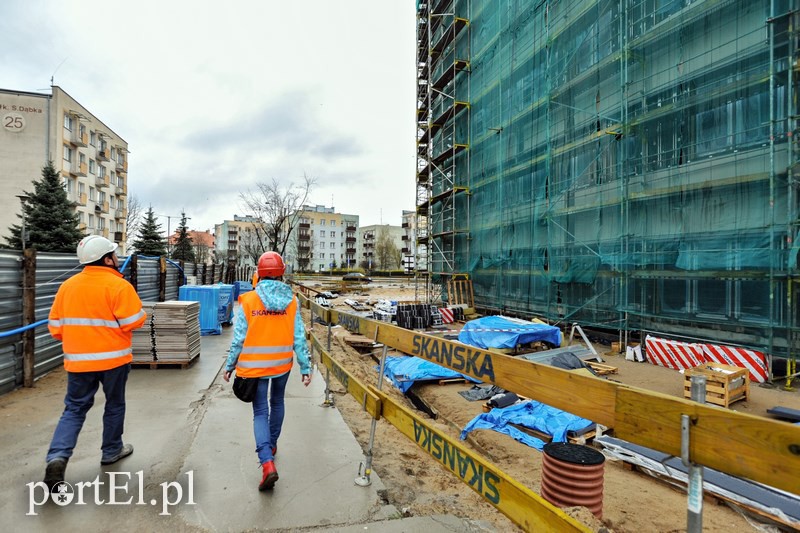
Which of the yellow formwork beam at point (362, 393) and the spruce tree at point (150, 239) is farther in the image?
the spruce tree at point (150, 239)

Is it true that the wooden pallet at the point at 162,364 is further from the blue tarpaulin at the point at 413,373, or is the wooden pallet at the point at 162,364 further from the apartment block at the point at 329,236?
the apartment block at the point at 329,236

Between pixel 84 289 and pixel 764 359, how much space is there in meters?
13.2

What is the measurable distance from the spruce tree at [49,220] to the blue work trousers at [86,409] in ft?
84.4

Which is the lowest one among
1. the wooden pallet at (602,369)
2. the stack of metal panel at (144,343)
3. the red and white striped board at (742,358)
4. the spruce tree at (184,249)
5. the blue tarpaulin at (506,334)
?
the wooden pallet at (602,369)

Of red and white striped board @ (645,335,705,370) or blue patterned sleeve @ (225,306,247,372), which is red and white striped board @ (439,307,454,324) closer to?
red and white striped board @ (645,335,705,370)

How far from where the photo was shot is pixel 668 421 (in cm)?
171

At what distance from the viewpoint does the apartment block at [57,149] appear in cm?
3531

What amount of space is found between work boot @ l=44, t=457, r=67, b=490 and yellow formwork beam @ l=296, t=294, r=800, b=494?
10.9 ft

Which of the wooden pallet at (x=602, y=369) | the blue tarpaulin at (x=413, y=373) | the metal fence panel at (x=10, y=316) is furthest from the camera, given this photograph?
the wooden pallet at (x=602, y=369)

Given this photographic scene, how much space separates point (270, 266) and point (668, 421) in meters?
3.07

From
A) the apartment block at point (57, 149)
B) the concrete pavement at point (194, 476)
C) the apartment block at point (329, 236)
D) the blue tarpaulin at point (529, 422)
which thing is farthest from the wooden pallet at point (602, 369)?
the apartment block at point (329, 236)

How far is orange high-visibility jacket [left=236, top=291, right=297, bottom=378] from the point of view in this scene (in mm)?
3559

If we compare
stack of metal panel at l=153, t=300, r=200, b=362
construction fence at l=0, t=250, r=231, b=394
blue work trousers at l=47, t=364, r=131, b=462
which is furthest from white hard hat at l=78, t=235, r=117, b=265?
stack of metal panel at l=153, t=300, r=200, b=362

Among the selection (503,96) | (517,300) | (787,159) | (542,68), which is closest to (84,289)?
(787,159)
